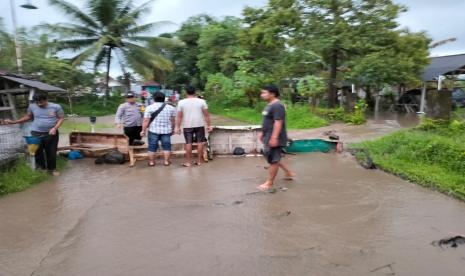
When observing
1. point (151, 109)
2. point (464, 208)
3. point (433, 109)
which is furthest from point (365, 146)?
point (151, 109)

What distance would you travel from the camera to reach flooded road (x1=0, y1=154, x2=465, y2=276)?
12.3ft

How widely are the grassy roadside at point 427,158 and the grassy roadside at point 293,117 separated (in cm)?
577

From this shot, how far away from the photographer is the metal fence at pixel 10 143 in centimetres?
711

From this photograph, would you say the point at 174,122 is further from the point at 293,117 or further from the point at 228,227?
the point at 293,117

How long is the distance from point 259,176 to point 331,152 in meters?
3.10

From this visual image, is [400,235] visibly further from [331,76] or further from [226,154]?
[331,76]

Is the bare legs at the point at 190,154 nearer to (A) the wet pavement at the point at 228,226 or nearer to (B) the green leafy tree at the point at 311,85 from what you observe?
(A) the wet pavement at the point at 228,226

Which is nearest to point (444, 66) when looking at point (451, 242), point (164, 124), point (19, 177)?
point (164, 124)

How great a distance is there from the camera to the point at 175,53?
1511 inches

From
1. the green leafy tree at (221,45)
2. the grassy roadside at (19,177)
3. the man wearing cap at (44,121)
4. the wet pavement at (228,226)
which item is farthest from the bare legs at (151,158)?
the green leafy tree at (221,45)

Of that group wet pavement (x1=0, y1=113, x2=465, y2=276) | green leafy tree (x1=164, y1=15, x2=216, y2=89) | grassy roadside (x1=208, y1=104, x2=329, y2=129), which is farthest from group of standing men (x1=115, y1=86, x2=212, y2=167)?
green leafy tree (x1=164, y1=15, x2=216, y2=89)

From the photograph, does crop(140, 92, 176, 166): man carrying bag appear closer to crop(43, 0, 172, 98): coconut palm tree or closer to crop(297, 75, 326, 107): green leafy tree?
crop(297, 75, 326, 107): green leafy tree

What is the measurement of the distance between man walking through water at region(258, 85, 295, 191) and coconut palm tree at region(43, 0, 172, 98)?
2203 centimetres

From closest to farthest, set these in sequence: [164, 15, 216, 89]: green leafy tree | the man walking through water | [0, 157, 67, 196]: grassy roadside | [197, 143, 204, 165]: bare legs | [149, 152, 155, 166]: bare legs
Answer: the man walking through water < [0, 157, 67, 196]: grassy roadside < [149, 152, 155, 166]: bare legs < [197, 143, 204, 165]: bare legs < [164, 15, 216, 89]: green leafy tree
